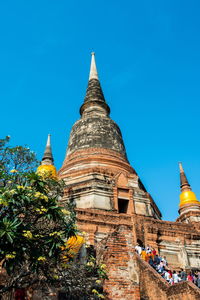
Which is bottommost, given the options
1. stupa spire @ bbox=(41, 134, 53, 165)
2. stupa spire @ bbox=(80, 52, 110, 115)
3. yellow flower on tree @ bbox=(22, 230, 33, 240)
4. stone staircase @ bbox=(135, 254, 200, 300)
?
stone staircase @ bbox=(135, 254, 200, 300)

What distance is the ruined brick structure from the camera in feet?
28.4

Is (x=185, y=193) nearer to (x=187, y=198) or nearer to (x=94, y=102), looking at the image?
(x=187, y=198)

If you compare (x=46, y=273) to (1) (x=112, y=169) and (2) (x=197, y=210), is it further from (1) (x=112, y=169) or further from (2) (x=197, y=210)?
(2) (x=197, y=210)

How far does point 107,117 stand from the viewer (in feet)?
84.1

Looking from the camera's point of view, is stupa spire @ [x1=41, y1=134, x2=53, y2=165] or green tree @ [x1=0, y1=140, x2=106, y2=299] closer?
green tree @ [x1=0, y1=140, x2=106, y2=299]

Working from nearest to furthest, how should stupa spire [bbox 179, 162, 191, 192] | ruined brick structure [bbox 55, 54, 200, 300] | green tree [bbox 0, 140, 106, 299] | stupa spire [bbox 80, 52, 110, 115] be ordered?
green tree [bbox 0, 140, 106, 299] → ruined brick structure [bbox 55, 54, 200, 300] → stupa spire [bbox 179, 162, 191, 192] → stupa spire [bbox 80, 52, 110, 115]

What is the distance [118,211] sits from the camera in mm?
18469

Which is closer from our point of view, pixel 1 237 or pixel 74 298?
pixel 1 237

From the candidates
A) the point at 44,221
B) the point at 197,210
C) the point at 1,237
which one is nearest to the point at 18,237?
the point at 1,237

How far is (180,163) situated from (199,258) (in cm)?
1204

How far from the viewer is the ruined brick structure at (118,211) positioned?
8648mm

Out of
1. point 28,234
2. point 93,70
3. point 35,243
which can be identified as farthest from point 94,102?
point 28,234

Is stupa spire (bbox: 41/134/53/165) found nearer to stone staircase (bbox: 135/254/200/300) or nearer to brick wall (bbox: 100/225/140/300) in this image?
stone staircase (bbox: 135/254/200/300)

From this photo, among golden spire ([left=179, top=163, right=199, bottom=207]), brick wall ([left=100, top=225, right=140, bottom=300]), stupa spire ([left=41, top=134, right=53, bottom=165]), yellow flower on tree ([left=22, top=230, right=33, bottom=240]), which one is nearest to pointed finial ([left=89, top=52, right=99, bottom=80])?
stupa spire ([left=41, top=134, right=53, bottom=165])
